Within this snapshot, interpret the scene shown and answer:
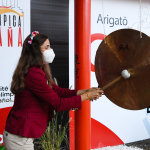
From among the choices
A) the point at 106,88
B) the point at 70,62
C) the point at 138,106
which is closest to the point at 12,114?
the point at 106,88

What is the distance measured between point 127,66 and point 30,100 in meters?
0.83

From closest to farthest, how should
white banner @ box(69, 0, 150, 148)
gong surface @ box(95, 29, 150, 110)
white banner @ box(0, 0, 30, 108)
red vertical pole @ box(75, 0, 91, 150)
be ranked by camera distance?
gong surface @ box(95, 29, 150, 110) < red vertical pole @ box(75, 0, 91, 150) < white banner @ box(0, 0, 30, 108) < white banner @ box(69, 0, 150, 148)

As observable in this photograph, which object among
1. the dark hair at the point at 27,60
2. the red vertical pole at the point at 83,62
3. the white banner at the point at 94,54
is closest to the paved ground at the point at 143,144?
the white banner at the point at 94,54

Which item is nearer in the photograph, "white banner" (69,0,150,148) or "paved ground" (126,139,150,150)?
"white banner" (69,0,150,148)

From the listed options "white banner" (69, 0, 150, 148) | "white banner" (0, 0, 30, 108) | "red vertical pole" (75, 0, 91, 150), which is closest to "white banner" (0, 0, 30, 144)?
"white banner" (0, 0, 30, 108)

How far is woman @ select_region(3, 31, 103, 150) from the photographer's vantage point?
171 cm

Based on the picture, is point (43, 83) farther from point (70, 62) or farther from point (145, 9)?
point (145, 9)

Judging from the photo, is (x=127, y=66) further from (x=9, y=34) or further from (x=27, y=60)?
(x=9, y=34)

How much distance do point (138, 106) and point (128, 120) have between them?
2326mm

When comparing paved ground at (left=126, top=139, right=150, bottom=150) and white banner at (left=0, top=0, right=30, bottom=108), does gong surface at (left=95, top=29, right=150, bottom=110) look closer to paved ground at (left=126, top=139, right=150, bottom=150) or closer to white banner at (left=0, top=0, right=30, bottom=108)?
white banner at (left=0, top=0, right=30, bottom=108)

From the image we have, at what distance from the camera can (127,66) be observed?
5.61 ft

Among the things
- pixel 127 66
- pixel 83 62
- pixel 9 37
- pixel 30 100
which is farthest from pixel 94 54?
pixel 30 100

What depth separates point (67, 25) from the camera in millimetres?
3307

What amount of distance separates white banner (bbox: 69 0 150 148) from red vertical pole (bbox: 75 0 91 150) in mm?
933
